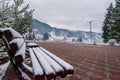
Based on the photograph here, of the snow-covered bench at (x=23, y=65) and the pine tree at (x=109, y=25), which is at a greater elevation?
the pine tree at (x=109, y=25)

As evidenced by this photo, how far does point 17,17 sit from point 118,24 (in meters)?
34.9

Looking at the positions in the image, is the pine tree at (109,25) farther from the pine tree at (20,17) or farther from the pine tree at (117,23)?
the pine tree at (20,17)

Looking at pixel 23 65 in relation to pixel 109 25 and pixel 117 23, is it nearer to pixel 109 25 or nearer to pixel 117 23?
pixel 117 23

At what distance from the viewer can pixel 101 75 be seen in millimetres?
4852

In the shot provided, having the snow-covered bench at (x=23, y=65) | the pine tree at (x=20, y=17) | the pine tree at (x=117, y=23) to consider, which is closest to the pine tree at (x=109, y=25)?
the pine tree at (x=117, y=23)

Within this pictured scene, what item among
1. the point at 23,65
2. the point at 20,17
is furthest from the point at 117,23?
the point at 23,65

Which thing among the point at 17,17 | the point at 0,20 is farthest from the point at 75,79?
the point at 17,17

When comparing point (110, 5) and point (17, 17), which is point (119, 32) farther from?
point (17, 17)

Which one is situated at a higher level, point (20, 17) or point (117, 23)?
point (117, 23)

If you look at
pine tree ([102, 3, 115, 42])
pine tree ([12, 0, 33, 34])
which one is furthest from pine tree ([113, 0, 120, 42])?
pine tree ([12, 0, 33, 34])

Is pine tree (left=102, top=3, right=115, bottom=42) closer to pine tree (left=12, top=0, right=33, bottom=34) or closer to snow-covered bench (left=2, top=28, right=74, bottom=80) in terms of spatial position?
pine tree (left=12, top=0, right=33, bottom=34)

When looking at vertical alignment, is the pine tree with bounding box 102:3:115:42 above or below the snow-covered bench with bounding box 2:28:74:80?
above

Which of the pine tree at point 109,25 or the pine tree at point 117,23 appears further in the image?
the pine tree at point 109,25

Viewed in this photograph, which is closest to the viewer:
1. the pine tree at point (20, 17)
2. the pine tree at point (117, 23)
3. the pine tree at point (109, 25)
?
the pine tree at point (20, 17)
